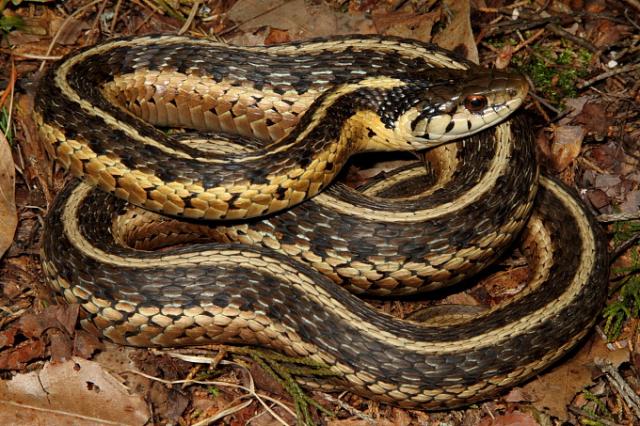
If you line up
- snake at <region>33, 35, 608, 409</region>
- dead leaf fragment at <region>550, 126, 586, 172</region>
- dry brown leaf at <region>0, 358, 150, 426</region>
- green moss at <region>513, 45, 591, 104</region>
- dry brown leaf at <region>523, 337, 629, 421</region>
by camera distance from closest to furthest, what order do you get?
1. dry brown leaf at <region>0, 358, 150, 426</region>
2. snake at <region>33, 35, 608, 409</region>
3. dry brown leaf at <region>523, 337, 629, 421</region>
4. dead leaf fragment at <region>550, 126, 586, 172</region>
5. green moss at <region>513, 45, 591, 104</region>

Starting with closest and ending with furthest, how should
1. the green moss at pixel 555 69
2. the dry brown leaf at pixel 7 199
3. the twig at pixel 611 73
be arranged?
the dry brown leaf at pixel 7 199 < the twig at pixel 611 73 < the green moss at pixel 555 69

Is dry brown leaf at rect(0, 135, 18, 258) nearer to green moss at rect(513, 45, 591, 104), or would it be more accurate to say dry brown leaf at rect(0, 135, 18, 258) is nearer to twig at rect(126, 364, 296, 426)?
twig at rect(126, 364, 296, 426)

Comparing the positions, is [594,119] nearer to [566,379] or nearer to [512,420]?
[566,379]

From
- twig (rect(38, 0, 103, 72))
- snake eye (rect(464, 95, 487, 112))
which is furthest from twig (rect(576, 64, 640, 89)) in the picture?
twig (rect(38, 0, 103, 72))

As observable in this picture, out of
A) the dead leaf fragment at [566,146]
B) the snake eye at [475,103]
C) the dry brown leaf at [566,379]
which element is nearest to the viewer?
the dry brown leaf at [566,379]

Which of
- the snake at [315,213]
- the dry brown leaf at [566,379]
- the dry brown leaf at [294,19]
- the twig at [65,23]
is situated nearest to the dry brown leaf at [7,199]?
the snake at [315,213]

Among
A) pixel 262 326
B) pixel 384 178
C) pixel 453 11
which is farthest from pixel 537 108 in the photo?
pixel 262 326

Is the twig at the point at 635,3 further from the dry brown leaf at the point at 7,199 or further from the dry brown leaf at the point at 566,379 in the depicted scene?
the dry brown leaf at the point at 7,199
